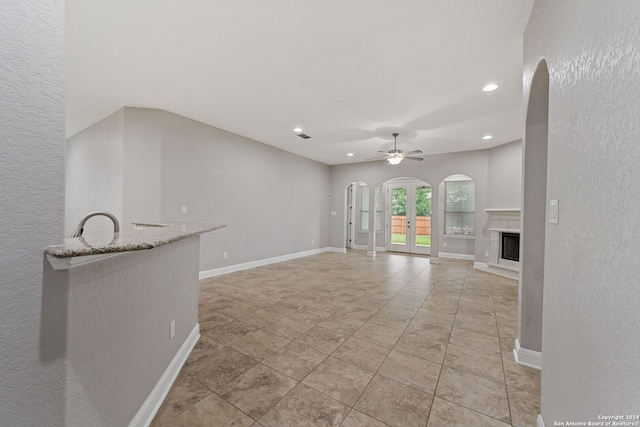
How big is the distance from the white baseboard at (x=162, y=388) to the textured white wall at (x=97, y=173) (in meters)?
2.94

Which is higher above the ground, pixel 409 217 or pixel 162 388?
pixel 409 217

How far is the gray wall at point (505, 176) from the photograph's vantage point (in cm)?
562

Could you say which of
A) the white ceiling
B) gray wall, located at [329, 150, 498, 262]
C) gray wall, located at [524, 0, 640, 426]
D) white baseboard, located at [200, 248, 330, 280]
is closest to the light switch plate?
gray wall, located at [524, 0, 640, 426]

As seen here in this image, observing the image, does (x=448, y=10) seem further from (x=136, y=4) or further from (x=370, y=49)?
(x=136, y=4)

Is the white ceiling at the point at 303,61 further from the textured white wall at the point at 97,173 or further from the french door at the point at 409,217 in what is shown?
the french door at the point at 409,217

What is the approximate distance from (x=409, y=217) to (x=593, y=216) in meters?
7.76

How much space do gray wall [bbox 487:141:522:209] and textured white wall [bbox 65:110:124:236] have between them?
7.52 metres

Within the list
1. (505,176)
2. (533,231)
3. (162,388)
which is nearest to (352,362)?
(162,388)

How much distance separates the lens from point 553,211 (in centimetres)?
139

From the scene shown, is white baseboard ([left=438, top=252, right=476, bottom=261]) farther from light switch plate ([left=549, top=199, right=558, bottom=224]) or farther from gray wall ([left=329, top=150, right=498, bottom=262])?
light switch plate ([left=549, top=199, right=558, bottom=224])

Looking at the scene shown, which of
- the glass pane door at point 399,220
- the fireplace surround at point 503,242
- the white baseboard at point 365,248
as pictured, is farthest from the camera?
the white baseboard at point 365,248

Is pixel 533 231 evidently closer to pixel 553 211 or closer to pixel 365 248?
pixel 553 211

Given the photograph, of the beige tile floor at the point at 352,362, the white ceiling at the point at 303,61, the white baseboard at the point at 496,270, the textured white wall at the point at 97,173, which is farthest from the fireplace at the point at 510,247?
the textured white wall at the point at 97,173

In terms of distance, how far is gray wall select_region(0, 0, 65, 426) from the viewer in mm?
771
